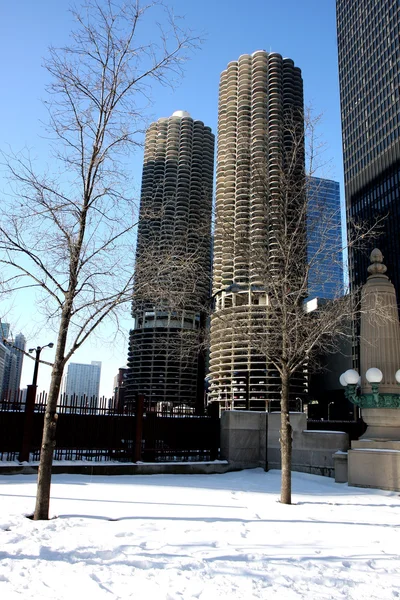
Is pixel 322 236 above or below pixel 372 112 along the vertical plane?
below

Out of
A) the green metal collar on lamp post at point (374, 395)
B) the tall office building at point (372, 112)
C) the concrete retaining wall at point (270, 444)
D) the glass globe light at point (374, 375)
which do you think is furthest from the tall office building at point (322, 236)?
the tall office building at point (372, 112)

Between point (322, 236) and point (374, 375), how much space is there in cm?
473

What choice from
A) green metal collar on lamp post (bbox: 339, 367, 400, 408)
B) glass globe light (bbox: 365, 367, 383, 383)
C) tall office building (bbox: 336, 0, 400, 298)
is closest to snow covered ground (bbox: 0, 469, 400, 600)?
green metal collar on lamp post (bbox: 339, 367, 400, 408)

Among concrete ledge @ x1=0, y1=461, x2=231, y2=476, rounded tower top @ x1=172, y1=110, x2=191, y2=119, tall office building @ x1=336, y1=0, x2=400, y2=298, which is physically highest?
rounded tower top @ x1=172, y1=110, x2=191, y2=119

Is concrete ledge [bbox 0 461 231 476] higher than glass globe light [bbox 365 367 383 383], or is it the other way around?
glass globe light [bbox 365 367 383 383]

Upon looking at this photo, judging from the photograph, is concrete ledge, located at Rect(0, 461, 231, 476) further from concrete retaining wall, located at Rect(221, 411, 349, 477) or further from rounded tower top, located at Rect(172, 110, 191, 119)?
rounded tower top, located at Rect(172, 110, 191, 119)

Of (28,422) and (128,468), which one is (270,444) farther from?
(28,422)

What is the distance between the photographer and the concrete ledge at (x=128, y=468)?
12.9 m

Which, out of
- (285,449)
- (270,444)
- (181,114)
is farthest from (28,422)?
(181,114)

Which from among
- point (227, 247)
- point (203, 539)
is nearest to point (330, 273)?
point (227, 247)

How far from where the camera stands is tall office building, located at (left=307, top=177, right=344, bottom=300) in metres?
12.2

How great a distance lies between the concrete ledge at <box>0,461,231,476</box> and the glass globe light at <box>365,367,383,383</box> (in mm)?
5408

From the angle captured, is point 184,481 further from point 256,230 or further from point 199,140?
point 199,140

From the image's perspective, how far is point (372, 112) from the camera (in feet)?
373
